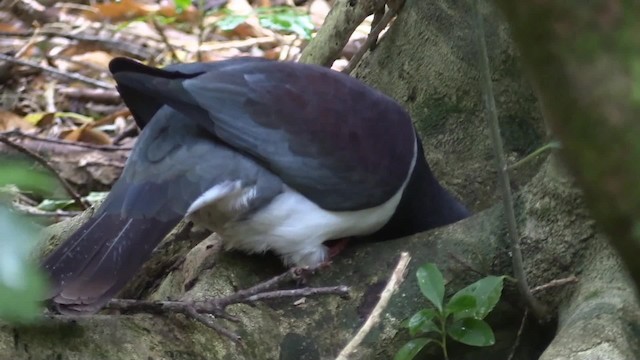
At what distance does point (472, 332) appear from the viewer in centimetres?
164

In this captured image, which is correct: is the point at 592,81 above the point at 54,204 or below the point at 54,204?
above

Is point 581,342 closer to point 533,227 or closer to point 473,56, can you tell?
point 533,227

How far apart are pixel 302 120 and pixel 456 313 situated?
22.9 inches

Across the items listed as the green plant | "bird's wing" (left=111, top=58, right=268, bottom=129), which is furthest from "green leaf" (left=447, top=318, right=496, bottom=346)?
"bird's wing" (left=111, top=58, right=268, bottom=129)

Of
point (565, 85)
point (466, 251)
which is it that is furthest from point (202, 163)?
point (565, 85)

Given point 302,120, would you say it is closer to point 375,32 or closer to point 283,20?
point 375,32

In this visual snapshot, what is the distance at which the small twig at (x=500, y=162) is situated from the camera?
149cm

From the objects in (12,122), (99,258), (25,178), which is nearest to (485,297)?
(99,258)

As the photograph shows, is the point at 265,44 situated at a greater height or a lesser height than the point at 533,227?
lesser

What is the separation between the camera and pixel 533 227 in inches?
71.9

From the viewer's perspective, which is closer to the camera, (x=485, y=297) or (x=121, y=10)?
(x=485, y=297)

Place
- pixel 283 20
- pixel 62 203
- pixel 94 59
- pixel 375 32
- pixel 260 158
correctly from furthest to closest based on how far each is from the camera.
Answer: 1. pixel 94 59
2. pixel 283 20
3. pixel 62 203
4. pixel 375 32
5. pixel 260 158

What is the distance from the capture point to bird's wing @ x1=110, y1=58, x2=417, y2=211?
1930 millimetres

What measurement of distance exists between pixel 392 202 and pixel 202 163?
52 cm
